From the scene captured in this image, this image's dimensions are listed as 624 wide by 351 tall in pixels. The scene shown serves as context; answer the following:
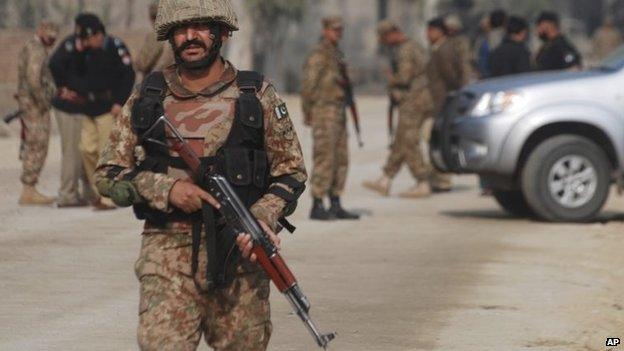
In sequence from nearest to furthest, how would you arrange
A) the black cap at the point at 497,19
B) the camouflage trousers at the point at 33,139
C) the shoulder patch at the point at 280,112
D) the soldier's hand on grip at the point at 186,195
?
1. the soldier's hand on grip at the point at 186,195
2. the shoulder patch at the point at 280,112
3. the camouflage trousers at the point at 33,139
4. the black cap at the point at 497,19

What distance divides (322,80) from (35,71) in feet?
8.94

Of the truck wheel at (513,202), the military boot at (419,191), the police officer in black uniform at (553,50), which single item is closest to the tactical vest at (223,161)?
the truck wheel at (513,202)

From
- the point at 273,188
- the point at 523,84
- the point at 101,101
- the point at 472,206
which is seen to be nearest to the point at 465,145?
the point at 523,84

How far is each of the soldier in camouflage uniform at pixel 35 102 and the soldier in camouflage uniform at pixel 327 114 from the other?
8.28 ft

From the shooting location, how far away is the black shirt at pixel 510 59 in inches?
705

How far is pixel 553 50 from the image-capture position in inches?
688

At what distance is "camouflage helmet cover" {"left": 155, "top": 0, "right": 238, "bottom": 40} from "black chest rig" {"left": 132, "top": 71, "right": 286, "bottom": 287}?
184 mm

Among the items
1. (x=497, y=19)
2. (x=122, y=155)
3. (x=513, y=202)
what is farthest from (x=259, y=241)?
(x=497, y=19)

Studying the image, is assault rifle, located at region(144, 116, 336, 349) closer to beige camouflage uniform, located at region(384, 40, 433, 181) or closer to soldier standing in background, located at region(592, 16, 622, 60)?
→ beige camouflage uniform, located at region(384, 40, 433, 181)

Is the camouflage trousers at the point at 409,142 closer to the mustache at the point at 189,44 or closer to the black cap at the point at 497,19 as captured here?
the black cap at the point at 497,19

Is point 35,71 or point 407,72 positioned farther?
point 407,72

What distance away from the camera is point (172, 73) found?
633 cm

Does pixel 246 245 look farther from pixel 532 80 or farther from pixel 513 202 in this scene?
pixel 513 202

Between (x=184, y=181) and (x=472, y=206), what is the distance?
11.6 metres
